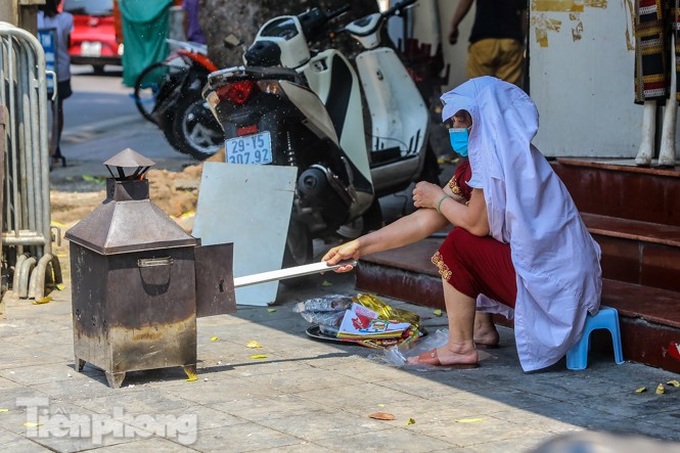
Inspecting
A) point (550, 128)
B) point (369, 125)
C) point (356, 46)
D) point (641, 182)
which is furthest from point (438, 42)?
point (641, 182)

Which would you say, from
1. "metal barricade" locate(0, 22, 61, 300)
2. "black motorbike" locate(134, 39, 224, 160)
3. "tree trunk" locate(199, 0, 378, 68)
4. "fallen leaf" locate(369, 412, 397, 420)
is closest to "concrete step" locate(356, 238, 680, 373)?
"fallen leaf" locate(369, 412, 397, 420)

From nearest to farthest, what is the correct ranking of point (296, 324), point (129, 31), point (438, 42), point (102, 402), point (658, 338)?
point (102, 402) < point (658, 338) < point (296, 324) < point (438, 42) < point (129, 31)

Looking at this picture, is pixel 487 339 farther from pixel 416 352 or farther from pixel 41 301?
pixel 41 301

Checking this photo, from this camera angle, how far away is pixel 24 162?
6.65 meters

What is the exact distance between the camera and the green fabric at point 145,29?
58.2ft

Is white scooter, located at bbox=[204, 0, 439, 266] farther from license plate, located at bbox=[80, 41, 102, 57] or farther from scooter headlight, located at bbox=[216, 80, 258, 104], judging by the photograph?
license plate, located at bbox=[80, 41, 102, 57]

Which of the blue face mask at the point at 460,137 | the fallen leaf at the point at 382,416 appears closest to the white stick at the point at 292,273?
the blue face mask at the point at 460,137

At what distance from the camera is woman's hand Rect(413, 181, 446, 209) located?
516 cm

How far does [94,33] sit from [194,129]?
421 inches

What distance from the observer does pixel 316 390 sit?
486cm

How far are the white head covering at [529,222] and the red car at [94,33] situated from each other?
1729cm

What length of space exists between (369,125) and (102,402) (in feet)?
14.1

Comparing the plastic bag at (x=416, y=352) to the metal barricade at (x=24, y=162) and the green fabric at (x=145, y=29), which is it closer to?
the metal barricade at (x=24, y=162)

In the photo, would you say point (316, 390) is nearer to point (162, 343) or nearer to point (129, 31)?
point (162, 343)
